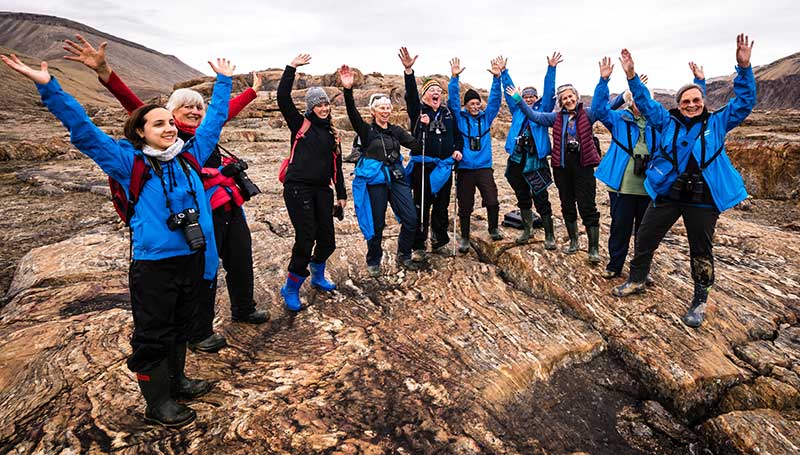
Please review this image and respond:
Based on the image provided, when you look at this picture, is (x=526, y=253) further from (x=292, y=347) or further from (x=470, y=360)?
(x=292, y=347)

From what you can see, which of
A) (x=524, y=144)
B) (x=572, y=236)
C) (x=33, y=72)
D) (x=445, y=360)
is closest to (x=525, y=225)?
(x=572, y=236)

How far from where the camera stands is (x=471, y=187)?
820cm

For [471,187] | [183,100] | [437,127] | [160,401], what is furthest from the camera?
[471,187]

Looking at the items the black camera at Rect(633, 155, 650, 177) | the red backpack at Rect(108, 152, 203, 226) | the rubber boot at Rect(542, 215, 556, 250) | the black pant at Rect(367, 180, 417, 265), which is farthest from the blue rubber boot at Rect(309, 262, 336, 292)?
the black camera at Rect(633, 155, 650, 177)

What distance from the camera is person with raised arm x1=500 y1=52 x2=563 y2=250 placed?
7.59 meters

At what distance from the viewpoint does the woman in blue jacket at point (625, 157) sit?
6395 millimetres

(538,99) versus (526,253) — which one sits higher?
(538,99)

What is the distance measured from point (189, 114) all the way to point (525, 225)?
610 centimetres

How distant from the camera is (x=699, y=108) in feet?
17.8

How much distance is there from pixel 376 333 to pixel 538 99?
561cm

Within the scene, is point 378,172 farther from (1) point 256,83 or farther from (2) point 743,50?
(2) point 743,50

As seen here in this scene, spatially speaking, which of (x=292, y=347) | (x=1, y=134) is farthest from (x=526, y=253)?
(x=1, y=134)

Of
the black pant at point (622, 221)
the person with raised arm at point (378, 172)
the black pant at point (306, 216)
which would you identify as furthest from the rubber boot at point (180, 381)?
the black pant at point (622, 221)

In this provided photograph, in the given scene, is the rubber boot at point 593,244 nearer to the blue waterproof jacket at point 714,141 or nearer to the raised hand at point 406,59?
the blue waterproof jacket at point 714,141
